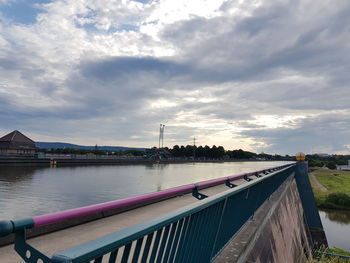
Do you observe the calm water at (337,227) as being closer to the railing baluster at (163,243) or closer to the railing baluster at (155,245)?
the railing baluster at (163,243)

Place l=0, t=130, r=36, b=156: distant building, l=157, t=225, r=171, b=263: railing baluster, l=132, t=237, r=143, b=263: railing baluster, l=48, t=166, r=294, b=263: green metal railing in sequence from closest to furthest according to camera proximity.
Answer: l=48, t=166, r=294, b=263: green metal railing
l=132, t=237, r=143, b=263: railing baluster
l=157, t=225, r=171, b=263: railing baluster
l=0, t=130, r=36, b=156: distant building

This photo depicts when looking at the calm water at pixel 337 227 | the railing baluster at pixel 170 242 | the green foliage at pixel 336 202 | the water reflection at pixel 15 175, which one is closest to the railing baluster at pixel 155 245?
the railing baluster at pixel 170 242

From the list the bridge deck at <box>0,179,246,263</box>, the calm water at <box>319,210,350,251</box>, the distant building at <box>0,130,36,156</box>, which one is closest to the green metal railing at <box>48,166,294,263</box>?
the bridge deck at <box>0,179,246,263</box>

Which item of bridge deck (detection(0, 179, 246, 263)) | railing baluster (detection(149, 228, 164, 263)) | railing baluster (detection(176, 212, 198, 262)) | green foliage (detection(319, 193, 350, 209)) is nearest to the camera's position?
railing baluster (detection(149, 228, 164, 263))

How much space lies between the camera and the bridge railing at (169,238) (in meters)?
1.27

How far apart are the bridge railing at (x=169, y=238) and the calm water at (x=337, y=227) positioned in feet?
84.3

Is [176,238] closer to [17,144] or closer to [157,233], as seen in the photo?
[157,233]

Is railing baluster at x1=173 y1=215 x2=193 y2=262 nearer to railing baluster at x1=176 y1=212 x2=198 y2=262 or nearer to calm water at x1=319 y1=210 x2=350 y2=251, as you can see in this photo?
railing baluster at x1=176 y1=212 x2=198 y2=262

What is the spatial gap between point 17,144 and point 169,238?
249ft

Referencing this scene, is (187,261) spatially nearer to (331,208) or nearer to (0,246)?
(0,246)

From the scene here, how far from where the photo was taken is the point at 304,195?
22.1 metres

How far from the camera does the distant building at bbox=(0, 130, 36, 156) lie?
65.2 m

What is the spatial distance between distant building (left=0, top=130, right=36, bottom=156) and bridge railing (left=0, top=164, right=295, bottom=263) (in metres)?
69.0

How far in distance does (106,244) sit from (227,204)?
2722mm
